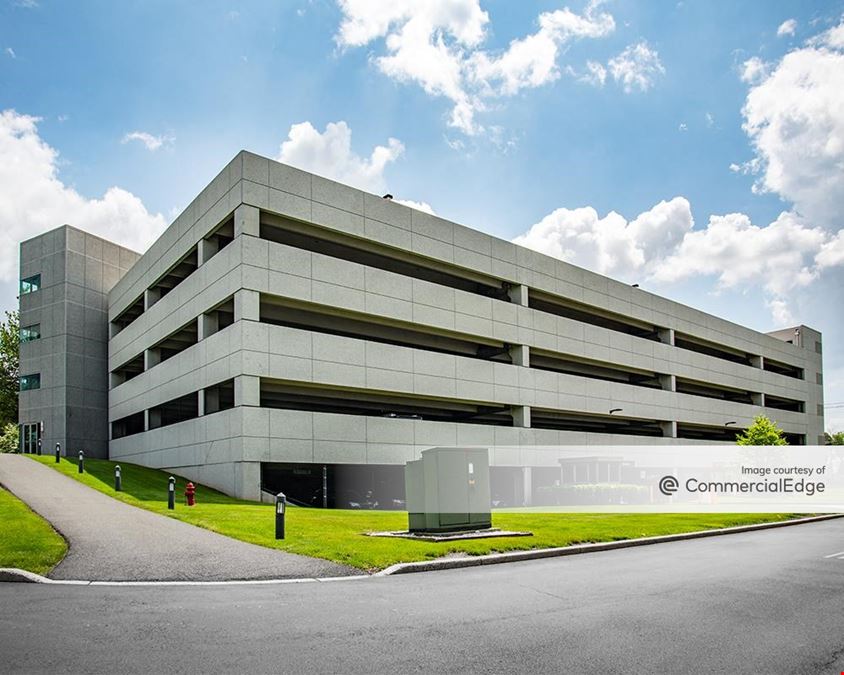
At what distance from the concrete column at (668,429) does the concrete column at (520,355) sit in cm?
1690

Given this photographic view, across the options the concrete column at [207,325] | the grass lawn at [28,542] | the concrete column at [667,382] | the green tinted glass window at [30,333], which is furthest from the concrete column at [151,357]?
the concrete column at [667,382]

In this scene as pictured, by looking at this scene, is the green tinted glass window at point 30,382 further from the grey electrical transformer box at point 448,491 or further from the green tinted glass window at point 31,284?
the grey electrical transformer box at point 448,491

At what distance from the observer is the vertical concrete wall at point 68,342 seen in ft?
160

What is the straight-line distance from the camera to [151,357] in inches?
1666

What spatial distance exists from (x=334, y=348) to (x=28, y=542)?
21080mm

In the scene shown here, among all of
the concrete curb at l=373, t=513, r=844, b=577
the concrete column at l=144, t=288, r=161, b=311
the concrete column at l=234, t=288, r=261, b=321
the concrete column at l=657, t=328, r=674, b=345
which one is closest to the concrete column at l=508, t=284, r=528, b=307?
the concrete column at l=657, t=328, r=674, b=345

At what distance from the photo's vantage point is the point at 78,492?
24.2 metres

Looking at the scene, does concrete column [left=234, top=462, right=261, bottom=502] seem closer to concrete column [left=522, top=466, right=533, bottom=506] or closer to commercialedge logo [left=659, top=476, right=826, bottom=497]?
concrete column [left=522, top=466, right=533, bottom=506]

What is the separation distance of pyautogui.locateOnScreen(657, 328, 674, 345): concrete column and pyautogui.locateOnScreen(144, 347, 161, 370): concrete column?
3506 cm

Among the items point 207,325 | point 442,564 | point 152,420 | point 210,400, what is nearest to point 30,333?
point 152,420

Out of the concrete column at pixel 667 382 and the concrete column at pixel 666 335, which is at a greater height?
the concrete column at pixel 666 335

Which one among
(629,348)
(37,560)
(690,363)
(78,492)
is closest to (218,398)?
(78,492)

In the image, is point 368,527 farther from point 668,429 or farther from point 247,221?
point 668,429

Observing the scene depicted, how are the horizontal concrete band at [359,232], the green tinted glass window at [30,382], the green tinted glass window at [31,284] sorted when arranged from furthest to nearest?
the green tinted glass window at [31,284] → the green tinted glass window at [30,382] → the horizontal concrete band at [359,232]
